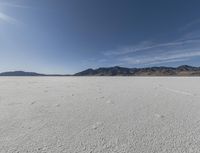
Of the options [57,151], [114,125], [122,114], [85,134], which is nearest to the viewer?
[57,151]

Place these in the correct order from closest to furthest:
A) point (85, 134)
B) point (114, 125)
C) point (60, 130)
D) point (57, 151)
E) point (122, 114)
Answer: point (57, 151) < point (85, 134) < point (60, 130) < point (114, 125) < point (122, 114)

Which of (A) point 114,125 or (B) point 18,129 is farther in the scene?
(A) point 114,125

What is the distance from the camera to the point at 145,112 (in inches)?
102

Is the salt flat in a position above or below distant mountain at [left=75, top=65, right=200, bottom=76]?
below

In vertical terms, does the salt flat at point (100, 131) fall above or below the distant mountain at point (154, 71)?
below

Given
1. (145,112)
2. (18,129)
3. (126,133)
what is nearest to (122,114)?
(145,112)

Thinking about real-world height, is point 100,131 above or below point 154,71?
below

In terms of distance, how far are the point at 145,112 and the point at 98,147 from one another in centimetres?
142

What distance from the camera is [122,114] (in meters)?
2.50

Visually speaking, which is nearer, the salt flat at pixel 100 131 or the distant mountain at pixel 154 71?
the salt flat at pixel 100 131

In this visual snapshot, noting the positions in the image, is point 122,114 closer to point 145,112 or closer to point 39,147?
point 145,112

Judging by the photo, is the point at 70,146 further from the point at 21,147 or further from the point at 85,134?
the point at 21,147

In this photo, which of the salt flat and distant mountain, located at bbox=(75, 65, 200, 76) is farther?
distant mountain, located at bbox=(75, 65, 200, 76)

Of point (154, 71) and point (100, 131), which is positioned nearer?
point (100, 131)
